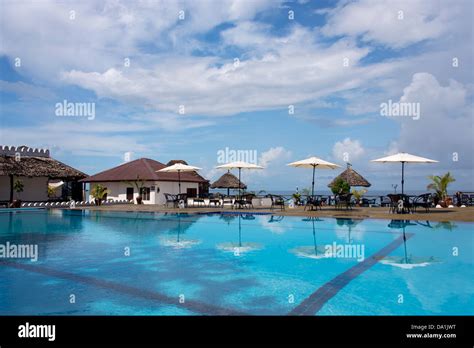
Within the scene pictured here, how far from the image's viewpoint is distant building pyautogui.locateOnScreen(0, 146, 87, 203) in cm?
2850

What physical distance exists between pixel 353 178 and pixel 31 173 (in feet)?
78.8

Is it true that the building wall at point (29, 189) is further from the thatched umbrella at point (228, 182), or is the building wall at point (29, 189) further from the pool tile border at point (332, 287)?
the pool tile border at point (332, 287)

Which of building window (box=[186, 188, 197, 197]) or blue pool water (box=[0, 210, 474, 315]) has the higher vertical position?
building window (box=[186, 188, 197, 197])

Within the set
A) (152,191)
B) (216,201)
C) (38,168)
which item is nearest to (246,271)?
(216,201)

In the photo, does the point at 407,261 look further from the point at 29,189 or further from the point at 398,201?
the point at 29,189

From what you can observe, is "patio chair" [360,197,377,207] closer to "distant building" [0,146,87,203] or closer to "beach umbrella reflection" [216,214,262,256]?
"beach umbrella reflection" [216,214,262,256]

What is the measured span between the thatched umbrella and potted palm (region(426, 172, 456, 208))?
49.0 ft

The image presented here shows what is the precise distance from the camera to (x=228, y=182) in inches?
1313

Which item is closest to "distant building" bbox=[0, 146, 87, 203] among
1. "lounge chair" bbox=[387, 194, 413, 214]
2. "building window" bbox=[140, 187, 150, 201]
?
"building window" bbox=[140, 187, 150, 201]

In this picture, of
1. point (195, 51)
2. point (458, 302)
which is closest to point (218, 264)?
point (458, 302)

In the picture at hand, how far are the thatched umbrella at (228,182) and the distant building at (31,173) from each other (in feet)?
38.1

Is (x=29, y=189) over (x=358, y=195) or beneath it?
over
